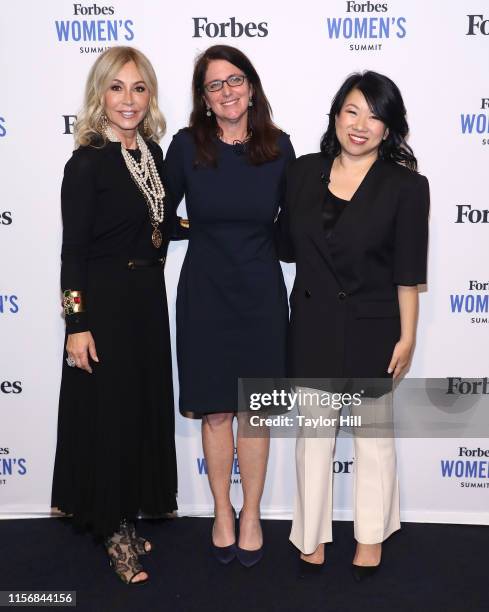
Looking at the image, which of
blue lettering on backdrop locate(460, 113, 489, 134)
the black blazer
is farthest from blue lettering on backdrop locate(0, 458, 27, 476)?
blue lettering on backdrop locate(460, 113, 489, 134)

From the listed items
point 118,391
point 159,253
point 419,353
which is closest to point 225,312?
point 159,253

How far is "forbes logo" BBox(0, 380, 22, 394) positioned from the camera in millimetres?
3176

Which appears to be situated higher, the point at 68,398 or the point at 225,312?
the point at 225,312

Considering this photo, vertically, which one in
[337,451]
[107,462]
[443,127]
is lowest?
[337,451]

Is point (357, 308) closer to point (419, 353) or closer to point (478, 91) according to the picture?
point (419, 353)

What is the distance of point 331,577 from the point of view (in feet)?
8.86

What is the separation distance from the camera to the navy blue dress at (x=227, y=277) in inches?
100

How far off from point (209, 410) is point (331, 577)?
82cm

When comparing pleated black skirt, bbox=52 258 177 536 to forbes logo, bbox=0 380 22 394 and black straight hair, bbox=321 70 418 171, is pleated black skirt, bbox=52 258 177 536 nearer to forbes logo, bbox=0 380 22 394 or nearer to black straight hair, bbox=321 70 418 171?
forbes logo, bbox=0 380 22 394

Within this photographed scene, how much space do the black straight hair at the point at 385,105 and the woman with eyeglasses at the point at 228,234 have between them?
0.33m

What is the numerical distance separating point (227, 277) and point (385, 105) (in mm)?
833

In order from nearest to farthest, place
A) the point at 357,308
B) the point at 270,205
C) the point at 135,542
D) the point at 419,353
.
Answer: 1. the point at 357,308
2. the point at 270,205
3. the point at 135,542
4. the point at 419,353

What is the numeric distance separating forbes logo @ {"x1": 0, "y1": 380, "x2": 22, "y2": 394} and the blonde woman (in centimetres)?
58

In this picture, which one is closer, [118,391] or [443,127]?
[118,391]
